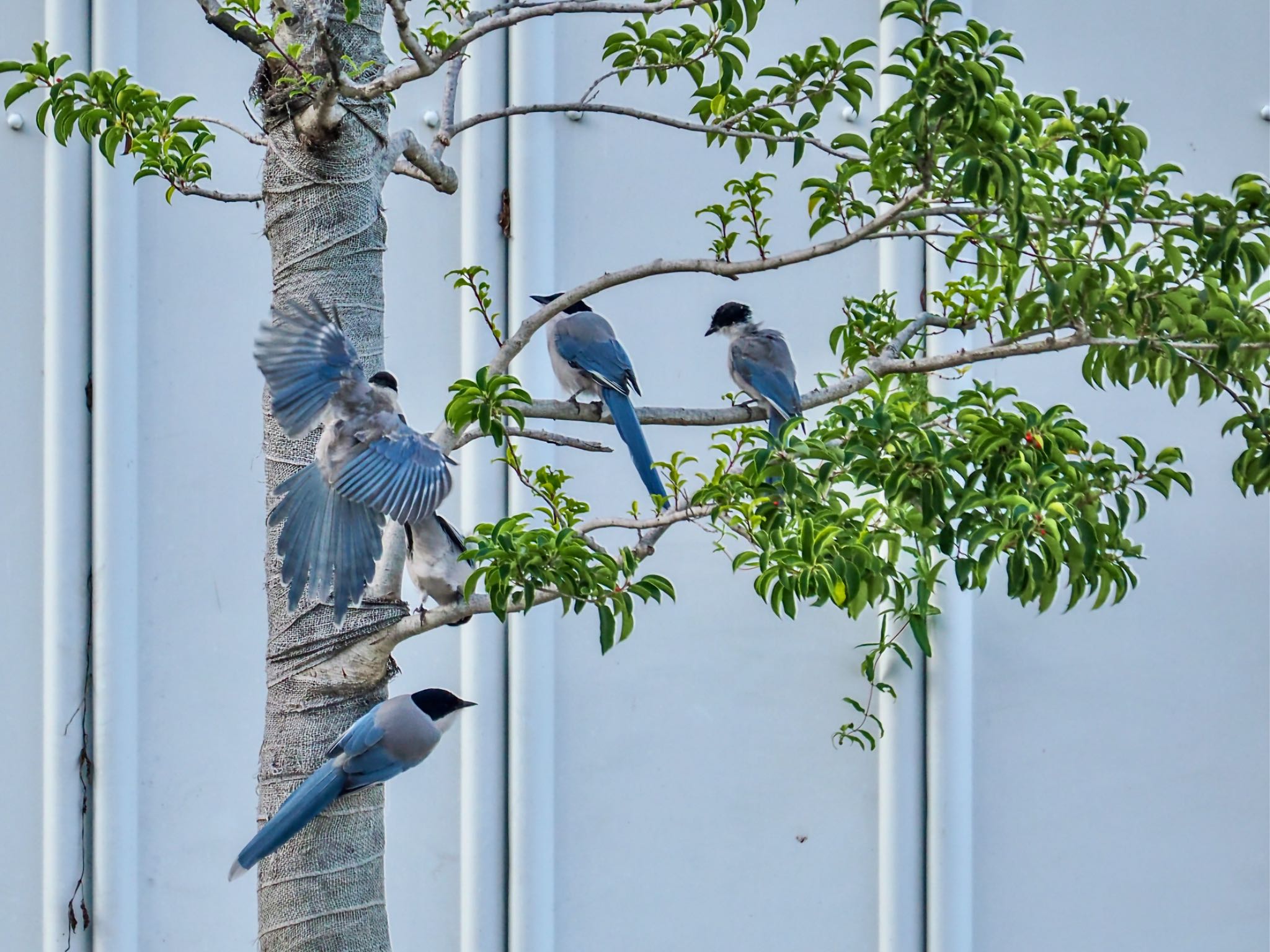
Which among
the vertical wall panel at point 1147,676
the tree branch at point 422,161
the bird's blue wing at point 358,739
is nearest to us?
the bird's blue wing at point 358,739

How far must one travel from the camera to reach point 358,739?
1416 mm

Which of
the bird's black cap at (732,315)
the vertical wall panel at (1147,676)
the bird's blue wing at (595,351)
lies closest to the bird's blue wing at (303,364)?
the bird's blue wing at (595,351)

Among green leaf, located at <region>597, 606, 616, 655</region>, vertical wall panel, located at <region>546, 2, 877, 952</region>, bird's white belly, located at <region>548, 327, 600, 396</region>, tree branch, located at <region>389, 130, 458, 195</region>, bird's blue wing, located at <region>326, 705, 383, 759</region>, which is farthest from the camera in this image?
vertical wall panel, located at <region>546, 2, 877, 952</region>

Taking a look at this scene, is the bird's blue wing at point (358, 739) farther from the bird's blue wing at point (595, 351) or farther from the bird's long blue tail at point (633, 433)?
the bird's blue wing at point (595, 351)

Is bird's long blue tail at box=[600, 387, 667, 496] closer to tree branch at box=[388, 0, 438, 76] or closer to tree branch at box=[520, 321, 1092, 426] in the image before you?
tree branch at box=[520, 321, 1092, 426]

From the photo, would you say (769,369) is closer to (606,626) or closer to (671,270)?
(671,270)

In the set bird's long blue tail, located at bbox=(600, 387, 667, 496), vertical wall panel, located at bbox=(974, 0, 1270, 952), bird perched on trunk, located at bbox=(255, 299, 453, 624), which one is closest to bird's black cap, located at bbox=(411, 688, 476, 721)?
bird perched on trunk, located at bbox=(255, 299, 453, 624)

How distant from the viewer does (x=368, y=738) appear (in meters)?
1.42

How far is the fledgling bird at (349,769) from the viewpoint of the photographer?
1.39 m

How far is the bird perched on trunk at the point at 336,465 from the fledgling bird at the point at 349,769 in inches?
6.1

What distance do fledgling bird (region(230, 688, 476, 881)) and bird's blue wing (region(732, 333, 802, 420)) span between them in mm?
699

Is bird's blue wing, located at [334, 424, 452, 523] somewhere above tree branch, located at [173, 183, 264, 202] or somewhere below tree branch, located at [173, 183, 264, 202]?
below

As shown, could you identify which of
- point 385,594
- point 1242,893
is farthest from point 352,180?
point 1242,893

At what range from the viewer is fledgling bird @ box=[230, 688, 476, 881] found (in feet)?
4.57
